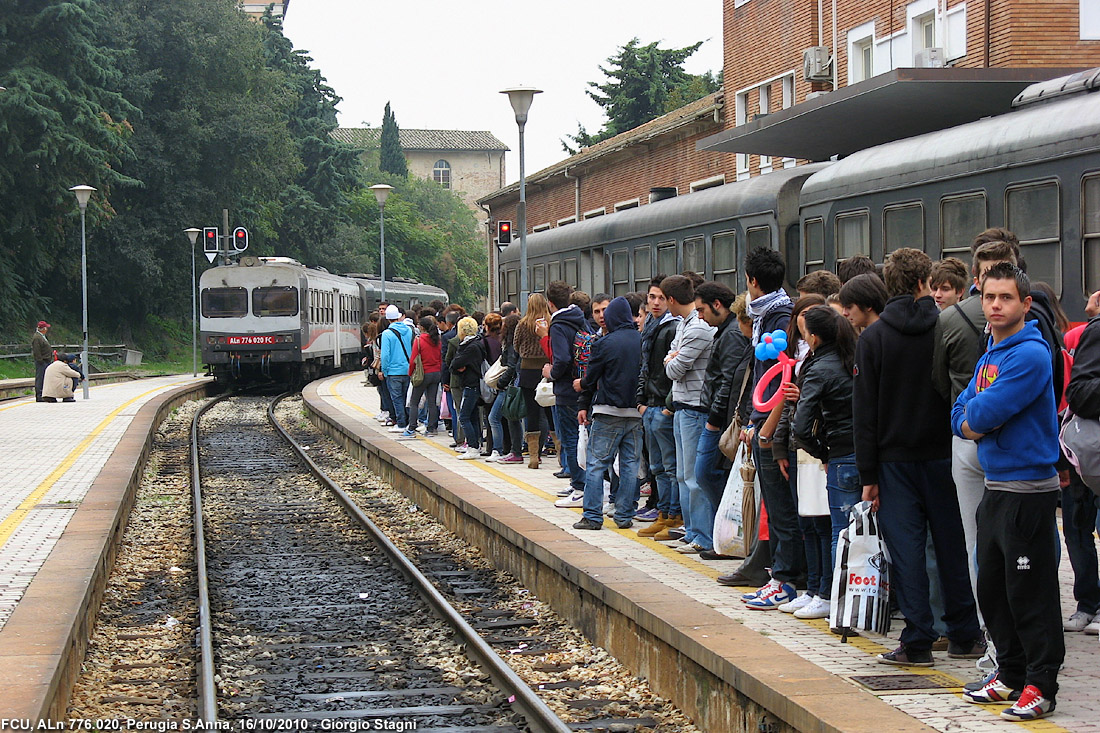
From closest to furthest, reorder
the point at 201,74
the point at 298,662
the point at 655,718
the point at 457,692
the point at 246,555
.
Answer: the point at 655,718 < the point at 457,692 < the point at 298,662 < the point at 246,555 < the point at 201,74

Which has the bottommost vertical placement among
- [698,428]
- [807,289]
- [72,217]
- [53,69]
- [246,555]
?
[246,555]

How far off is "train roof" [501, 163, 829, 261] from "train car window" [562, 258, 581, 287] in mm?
251

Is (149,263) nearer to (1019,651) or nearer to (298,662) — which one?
(298,662)

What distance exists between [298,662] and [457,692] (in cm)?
125

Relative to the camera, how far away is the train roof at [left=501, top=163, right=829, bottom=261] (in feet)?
55.6

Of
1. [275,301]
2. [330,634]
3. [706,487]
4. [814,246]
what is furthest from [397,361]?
[275,301]

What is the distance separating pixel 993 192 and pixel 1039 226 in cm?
80

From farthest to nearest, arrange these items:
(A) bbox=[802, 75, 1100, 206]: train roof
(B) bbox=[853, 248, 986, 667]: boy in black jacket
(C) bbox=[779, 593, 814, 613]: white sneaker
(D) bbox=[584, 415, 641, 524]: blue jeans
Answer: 1. (A) bbox=[802, 75, 1100, 206]: train roof
2. (D) bbox=[584, 415, 641, 524]: blue jeans
3. (C) bbox=[779, 593, 814, 613]: white sneaker
4. (B) bbox=[853, 248, 986, 667]: boy in black jacket

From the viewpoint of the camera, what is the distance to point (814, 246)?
15.6 meters

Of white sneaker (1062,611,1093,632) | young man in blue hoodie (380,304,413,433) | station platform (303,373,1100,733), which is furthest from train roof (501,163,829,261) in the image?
white sneaker (1062,611,1093,632)

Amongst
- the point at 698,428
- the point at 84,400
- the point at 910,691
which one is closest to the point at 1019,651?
the point at 910,691

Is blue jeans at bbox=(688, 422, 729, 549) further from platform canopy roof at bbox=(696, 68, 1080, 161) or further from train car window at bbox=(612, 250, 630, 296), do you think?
train car window at bbox=(612, 250, 630, 296)

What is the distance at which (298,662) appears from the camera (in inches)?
328

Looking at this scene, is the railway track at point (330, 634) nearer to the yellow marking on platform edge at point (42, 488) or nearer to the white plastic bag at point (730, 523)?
the yellow marking on platform edge at point (42, 488)
